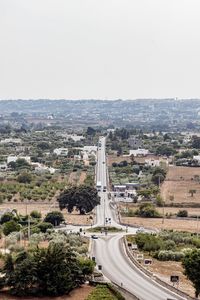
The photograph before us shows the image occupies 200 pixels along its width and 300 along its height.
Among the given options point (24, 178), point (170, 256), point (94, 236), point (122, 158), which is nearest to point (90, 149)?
point (122, 158)

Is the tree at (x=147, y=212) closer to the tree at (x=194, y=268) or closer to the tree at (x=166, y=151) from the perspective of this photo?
the tree at (x=194, y=268)

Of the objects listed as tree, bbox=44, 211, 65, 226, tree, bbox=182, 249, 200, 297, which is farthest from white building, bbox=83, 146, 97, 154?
tree, bbox=182, 249, 200, 297

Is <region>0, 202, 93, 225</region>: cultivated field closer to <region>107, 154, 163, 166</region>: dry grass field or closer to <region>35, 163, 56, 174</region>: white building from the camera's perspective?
<region>35, 163, 56, 174</region>: white building

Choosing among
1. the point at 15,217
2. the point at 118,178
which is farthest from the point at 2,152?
the point at 15,217

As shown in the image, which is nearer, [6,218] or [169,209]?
[6,218]

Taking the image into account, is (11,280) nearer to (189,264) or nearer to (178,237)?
(189,264)

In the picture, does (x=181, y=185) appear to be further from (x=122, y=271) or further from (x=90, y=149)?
(x=122, y=271)
